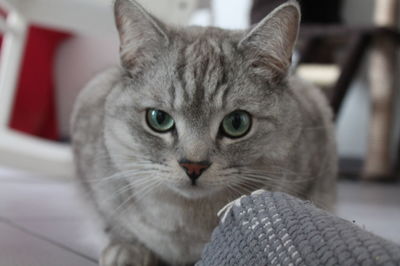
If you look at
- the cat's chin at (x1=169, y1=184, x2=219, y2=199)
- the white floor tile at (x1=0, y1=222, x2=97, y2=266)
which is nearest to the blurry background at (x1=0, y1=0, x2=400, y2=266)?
the white floor tile at (x1=0, y1=222, x2=97, y2=266)

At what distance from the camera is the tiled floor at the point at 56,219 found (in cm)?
115

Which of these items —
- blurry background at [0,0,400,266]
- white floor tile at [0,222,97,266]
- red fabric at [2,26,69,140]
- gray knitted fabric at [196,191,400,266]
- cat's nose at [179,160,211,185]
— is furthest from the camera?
red fabric at [2,26,69,140]

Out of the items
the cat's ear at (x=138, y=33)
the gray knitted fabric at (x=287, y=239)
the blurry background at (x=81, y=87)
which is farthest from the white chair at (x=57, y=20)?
the gray knitted fabric at (x=287, y=239)

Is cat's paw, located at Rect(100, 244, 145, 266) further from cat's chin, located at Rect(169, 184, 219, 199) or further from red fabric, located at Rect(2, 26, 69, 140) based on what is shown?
red fabric, located at Rect(2, 26, 69, 140)

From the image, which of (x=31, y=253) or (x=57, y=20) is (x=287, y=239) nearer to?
(x=31, y=253)

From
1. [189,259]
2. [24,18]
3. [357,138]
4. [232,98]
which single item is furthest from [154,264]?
[357,138]

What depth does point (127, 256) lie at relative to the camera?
111 centimetres

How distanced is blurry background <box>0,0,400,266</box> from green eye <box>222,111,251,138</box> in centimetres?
39

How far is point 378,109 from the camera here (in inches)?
122

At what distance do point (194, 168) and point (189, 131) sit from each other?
7 centimetres

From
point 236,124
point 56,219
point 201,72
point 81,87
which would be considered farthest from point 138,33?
point 81,87

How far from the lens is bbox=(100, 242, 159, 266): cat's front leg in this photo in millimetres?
1094

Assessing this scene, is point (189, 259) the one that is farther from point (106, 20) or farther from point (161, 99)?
point (106, 20)

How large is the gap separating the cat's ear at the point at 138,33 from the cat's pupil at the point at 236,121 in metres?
0.21
